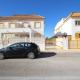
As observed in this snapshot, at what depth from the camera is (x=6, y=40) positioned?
27875 mm

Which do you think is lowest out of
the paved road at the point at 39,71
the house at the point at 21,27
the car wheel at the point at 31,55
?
the paved road at the point at 39,71

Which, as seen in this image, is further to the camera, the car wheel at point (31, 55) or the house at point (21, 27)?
the house at point (21, 27)

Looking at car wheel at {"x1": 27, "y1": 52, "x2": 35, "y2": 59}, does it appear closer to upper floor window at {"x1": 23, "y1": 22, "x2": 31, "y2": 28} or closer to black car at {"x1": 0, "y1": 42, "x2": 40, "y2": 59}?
black car at {"x1": 0, "y1": 42, "x2": 40, "y2": 59}

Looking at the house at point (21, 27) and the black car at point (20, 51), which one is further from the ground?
the house at point (21, 27)

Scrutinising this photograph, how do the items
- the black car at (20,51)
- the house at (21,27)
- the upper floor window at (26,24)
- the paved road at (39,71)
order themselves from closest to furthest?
1. the paved road at (39,71)
2. the black car at (20,51)
3. the house at (21,27)
4. the upper floor window at (26,24)

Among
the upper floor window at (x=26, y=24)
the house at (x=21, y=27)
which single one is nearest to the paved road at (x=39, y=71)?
the house at (x=21, y=27)

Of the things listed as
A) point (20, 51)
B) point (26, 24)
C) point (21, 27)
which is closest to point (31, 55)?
point (20, 51)

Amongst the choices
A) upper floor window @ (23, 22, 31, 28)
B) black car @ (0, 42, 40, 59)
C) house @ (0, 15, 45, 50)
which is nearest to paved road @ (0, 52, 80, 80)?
black car @ (0, 42, 40, 59)

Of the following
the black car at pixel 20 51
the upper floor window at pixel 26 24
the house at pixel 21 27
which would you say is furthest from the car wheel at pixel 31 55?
the upper floor window at pixel 26 24

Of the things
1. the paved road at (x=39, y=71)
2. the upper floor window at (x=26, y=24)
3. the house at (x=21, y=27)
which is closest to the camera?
the paved road at (x=39, y=71)

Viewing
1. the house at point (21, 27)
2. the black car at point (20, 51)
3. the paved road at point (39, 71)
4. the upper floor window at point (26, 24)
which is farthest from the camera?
the upper floor window at point (26, 24)

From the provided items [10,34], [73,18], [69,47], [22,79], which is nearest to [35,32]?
[10,34]

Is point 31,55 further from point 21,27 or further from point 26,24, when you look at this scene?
point 26,24

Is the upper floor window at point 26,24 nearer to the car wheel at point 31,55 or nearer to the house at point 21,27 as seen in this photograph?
the house at point 21,27
